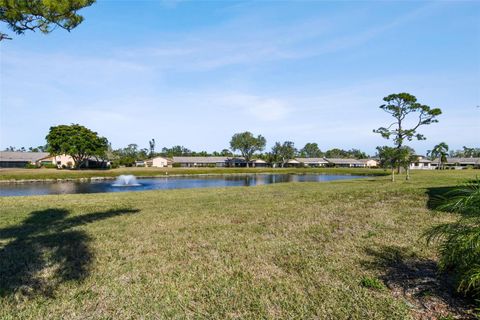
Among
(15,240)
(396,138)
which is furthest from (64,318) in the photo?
(396,138)

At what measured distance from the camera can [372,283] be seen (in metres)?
5.14

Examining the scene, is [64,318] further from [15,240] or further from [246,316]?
[15,240]

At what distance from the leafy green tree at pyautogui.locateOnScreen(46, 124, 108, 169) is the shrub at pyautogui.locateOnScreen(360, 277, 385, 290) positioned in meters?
79.9

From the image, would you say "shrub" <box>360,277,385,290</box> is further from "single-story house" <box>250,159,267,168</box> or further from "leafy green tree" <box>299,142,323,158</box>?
"leafy green tree" <box>299,142,323,158</box>

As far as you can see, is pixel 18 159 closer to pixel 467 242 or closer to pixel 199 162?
pixel 199 162

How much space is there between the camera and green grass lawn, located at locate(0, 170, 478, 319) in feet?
15.0

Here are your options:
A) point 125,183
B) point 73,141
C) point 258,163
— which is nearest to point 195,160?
Answer: point 258,163

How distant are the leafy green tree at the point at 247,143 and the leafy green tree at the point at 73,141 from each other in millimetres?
53180

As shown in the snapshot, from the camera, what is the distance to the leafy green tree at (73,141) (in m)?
73.4

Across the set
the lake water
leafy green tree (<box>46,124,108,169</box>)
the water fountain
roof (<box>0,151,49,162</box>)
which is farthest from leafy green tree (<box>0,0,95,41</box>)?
roof (<box>0,151,49,162</box>)

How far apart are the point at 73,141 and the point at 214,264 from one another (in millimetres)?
78437

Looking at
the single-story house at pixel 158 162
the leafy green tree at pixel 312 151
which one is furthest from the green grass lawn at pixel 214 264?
the leafy green tree at pixel 312 151

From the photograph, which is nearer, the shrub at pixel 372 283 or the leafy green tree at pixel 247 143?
the shrub at pixel 372 283

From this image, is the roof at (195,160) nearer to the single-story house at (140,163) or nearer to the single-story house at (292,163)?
the single-story house at (140,163)
